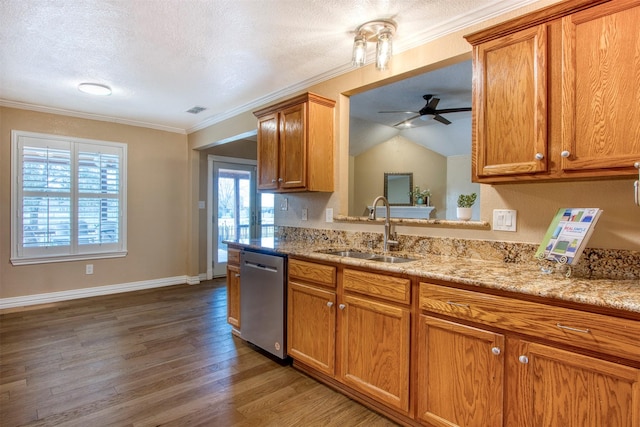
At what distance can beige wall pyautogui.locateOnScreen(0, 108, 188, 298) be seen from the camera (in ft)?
12.8

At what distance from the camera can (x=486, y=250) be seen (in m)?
2.03

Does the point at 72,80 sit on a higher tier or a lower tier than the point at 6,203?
higher

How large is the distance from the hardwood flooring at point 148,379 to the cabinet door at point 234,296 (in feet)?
0.56

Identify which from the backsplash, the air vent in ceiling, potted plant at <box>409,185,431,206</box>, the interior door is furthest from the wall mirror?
the backsplash

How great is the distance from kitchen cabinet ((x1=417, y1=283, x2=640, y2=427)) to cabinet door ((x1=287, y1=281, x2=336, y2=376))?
0.63 meters

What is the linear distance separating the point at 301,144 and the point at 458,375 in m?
1.93

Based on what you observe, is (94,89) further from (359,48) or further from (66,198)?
(359,48)

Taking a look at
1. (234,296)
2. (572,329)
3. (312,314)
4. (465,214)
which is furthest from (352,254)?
(572,329)

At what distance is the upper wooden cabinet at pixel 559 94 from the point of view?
139 cm

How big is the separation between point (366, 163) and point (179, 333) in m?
4.10

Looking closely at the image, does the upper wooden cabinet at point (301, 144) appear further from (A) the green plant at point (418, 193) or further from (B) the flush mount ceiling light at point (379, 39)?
(A) the green plant at point (418, 193)

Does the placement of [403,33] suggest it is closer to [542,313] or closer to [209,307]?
[542,313]

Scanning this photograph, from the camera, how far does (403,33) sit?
7.53 feet

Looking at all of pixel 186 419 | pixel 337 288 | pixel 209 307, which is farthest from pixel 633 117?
pixel 209 307
